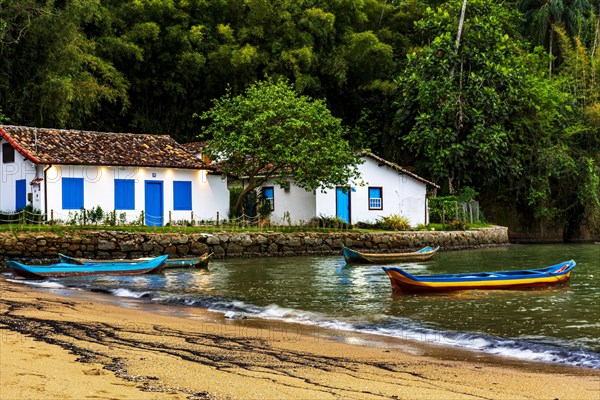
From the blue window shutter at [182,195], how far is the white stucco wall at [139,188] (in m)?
0.19

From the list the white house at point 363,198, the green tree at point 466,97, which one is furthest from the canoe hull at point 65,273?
the green tree at point 466,97

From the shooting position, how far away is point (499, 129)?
46.5 metres

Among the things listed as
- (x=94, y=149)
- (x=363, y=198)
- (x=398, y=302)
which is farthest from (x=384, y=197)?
(x=398, y=302)

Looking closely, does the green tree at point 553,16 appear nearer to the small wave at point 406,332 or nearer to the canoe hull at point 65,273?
the canoe hull at point 65,273

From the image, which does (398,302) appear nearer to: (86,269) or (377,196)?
(86,269)

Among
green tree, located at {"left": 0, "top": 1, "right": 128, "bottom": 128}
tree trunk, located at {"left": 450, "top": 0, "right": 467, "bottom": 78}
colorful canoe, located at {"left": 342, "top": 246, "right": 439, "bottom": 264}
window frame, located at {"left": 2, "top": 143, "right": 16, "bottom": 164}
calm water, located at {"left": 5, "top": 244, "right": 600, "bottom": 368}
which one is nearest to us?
calm water, located at {"left": 5, "top": 244, "right": 600, "bottom": 368}

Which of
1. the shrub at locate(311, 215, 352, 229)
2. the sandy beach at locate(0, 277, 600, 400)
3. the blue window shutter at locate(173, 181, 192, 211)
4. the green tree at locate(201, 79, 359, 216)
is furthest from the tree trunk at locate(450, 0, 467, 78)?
the sandy beach at locate(0, 277, 600, 400)

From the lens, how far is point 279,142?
3825cm

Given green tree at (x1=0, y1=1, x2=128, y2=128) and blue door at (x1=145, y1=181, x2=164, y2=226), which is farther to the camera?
green tree at (x1=0, y1=1, x2=128, y2=128)

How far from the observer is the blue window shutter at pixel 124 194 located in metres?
36.8

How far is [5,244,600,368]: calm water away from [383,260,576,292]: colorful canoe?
0.85 ft

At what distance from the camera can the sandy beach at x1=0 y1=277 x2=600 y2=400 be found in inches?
348

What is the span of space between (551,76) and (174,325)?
45.2m

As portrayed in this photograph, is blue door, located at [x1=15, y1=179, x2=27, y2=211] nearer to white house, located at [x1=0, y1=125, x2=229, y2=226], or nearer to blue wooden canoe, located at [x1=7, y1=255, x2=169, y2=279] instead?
white house, located at [x1=0, y1=125, x2=229, y2=226]
